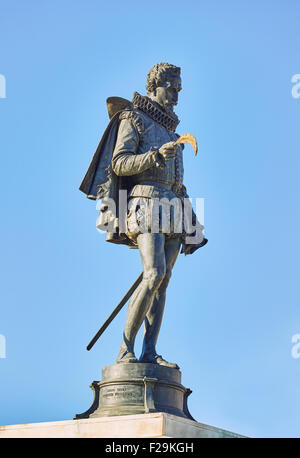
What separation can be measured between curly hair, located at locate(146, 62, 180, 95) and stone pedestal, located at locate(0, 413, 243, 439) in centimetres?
507

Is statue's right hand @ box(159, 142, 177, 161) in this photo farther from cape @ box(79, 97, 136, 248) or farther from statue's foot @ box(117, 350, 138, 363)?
statue's foot @ box(117, 350, 138, 363)

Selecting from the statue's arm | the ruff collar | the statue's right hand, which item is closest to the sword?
the statue's arm

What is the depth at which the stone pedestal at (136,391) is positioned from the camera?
931cm

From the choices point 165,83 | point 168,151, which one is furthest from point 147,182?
point 165,83

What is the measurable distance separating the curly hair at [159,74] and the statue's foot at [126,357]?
13.3 ft

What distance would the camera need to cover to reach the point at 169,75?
11.1 metres

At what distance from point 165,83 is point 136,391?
181 inches

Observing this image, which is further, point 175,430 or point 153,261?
point 153,261

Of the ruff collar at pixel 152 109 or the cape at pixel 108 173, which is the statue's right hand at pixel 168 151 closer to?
the cape at pixel 108 173

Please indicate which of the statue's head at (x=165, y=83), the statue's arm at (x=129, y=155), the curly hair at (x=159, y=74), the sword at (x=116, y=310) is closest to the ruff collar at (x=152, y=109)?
the statue's head at (x=165, y=83)
